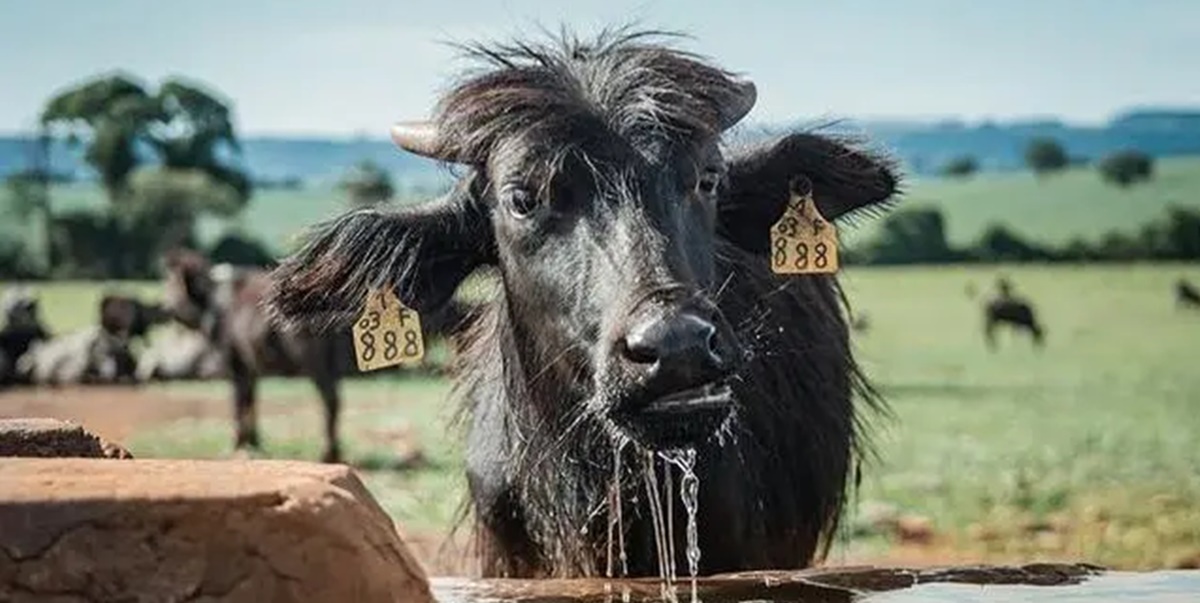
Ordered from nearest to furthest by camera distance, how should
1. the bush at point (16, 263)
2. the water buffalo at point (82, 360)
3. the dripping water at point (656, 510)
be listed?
the dripping water at point (656, 510) → the water buffalo at point (82, 360) → the bush at point (16, 263)

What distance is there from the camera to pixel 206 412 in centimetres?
1952

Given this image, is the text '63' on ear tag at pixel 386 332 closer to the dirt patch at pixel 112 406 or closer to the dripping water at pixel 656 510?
the dripping water at pixel 656 510

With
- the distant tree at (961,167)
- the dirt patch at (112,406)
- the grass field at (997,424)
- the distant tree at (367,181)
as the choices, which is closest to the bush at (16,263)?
the grass field at (997,424)

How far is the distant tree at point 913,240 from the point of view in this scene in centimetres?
2127

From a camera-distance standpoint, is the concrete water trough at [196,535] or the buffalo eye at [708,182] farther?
the buffalo eye at [708,182]

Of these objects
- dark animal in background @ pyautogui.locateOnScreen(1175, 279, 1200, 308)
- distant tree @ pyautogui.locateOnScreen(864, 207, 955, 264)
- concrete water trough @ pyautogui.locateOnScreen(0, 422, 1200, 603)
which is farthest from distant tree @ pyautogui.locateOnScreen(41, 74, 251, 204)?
concrete water trough @ pyautogui.locateOnScreen(0, 422, 1200, 603)

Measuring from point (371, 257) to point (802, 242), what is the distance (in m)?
1.12

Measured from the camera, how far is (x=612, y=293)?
5.15m

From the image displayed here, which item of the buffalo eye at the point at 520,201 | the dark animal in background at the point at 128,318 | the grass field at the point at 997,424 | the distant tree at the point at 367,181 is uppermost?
the distant tree at the point at 367,181

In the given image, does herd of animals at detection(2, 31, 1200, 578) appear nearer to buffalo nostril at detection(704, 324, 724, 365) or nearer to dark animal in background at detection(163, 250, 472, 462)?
buffalo nostril at detection(704, 324, 724, 365)

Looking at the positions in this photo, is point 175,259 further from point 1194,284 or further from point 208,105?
point 1194,284

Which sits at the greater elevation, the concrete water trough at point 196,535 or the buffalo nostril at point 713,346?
the buffalo nostril at point 713,346

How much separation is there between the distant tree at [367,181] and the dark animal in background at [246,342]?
1606 millimetres

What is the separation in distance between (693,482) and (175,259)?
14249 millimetres
